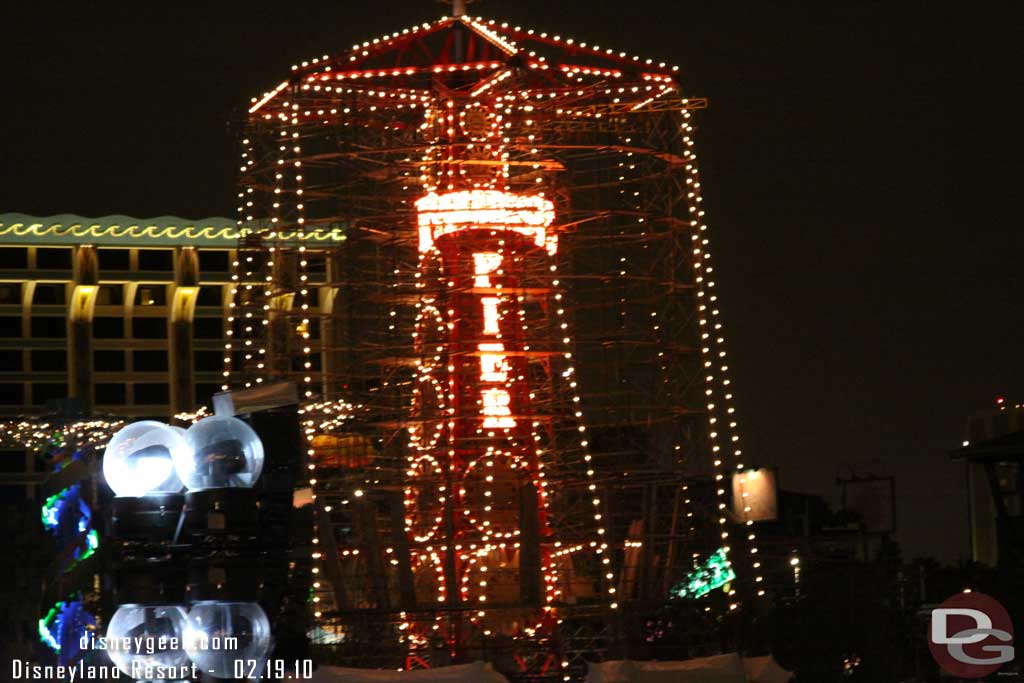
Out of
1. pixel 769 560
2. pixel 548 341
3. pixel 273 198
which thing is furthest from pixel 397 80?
pixel 769 560

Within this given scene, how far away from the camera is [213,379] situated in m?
74.9

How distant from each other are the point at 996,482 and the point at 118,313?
4762 cm

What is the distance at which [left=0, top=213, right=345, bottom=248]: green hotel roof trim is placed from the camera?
69250mm

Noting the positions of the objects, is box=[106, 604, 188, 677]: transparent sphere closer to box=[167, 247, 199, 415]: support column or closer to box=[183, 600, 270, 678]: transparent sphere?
box=[183, 600, 270, 678]: transparent sphere

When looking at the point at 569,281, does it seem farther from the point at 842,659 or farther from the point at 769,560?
the point at 842,659

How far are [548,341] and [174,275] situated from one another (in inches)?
1779

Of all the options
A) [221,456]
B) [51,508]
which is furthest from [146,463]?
[51,508]

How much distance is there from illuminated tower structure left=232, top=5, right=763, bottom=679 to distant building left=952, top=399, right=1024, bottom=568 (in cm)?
458

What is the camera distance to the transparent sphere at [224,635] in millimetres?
17375

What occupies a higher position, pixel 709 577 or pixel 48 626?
pixel 48 626

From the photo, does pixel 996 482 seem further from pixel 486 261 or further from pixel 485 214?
pixel 485 214

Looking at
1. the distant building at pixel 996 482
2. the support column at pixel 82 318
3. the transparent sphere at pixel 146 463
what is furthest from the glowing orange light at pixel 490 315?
the support column at pixel 82 318

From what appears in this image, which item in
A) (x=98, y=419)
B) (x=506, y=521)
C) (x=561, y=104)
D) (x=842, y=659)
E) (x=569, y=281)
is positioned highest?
(x=561, y=104)

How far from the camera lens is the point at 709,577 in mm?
31125
